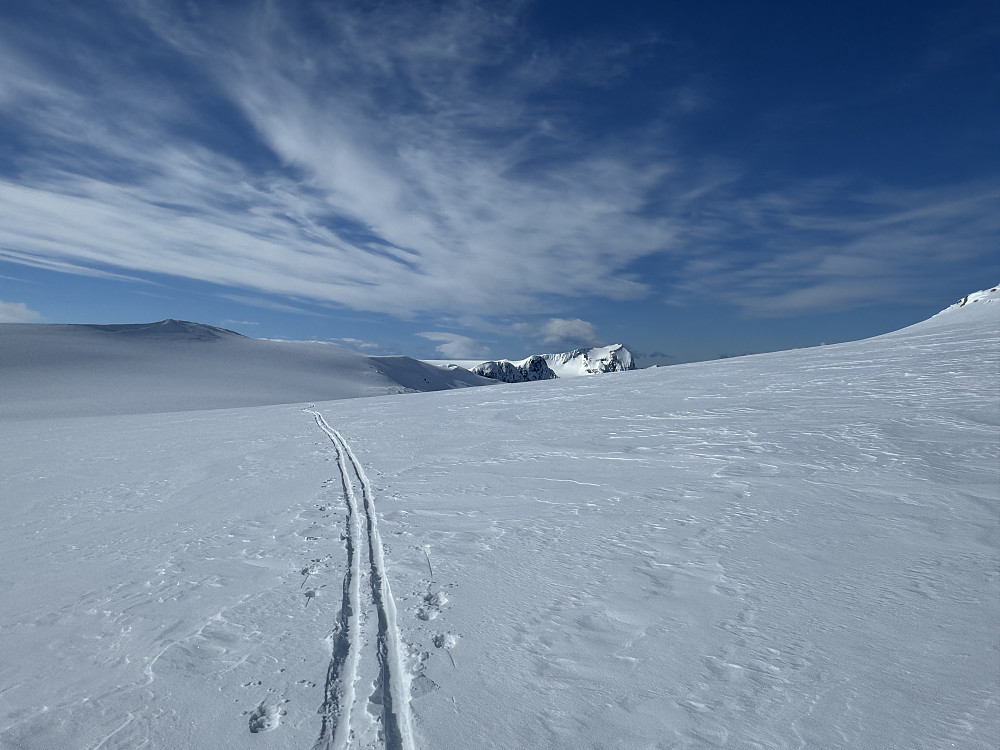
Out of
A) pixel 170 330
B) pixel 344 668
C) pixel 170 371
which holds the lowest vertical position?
pixel 344 668

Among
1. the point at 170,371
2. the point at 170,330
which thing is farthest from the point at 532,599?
the point at 170,330

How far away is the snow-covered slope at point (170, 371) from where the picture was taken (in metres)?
35.6

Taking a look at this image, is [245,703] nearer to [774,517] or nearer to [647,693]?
[647,693]

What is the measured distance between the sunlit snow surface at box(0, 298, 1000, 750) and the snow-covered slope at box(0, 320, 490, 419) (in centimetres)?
2984

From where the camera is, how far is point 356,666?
3500 mm

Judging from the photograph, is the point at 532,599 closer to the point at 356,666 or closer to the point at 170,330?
the point at 356,666

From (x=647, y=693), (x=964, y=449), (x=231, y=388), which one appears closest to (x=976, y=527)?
(x=964, y=449)

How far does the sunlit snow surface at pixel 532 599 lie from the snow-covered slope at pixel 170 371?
1175 inches

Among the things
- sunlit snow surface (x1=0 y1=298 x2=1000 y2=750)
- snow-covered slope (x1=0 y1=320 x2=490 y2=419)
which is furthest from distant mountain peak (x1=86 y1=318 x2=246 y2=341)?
sunlit snow surface (x1=0 y1=298 x2=1000 y2=750)

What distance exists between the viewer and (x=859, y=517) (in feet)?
20.0

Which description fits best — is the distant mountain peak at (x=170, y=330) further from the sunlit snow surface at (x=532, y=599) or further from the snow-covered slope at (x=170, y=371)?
the sunlit snow surface at (x=532, y=599)

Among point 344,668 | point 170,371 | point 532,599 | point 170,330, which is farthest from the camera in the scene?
point 170,330

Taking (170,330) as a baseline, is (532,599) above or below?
below

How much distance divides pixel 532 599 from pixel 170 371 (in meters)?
56.6
